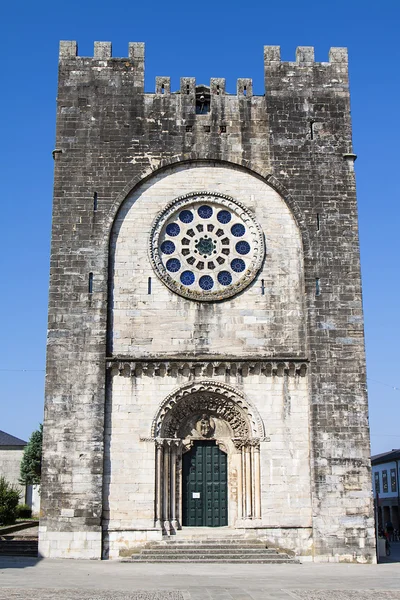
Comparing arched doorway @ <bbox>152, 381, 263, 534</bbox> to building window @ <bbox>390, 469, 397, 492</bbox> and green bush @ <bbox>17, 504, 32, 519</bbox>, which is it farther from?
building window @ <bbox>390, 469, 397, 492</bbox>

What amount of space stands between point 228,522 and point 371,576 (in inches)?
194

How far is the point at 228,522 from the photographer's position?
1973cm

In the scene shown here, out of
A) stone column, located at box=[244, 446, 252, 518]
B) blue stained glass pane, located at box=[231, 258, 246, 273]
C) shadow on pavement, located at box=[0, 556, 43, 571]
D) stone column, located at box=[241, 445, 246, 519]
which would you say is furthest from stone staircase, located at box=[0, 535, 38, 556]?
blue stained glass pane, located at box=[231, 258, 246, 273]

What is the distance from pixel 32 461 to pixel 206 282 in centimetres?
2459

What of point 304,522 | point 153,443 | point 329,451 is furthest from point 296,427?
point 153,443

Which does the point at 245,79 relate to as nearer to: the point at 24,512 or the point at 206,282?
the point at 206,282

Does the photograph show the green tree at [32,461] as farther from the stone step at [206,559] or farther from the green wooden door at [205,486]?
the stone step at [206,559]

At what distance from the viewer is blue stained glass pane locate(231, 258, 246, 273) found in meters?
21.0

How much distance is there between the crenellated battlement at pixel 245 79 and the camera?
71.8 feet

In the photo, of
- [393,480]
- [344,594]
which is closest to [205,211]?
[344,594]

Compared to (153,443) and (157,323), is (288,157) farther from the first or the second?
(153,443)

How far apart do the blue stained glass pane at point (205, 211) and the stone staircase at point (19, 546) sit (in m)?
10.3

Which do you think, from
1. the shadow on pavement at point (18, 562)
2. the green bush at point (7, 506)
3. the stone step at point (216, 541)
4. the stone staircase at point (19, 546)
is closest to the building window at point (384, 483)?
the green bush at point (7, 506)

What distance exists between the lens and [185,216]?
70.2 feet
